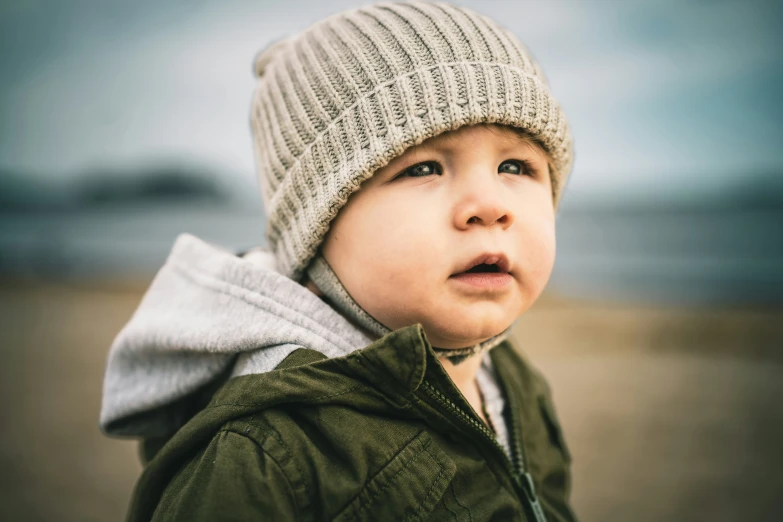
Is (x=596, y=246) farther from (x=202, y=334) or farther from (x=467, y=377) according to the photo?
(x=202, y=334)

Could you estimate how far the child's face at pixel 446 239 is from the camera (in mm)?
1116

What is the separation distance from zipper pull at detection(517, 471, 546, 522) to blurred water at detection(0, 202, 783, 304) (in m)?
5.48

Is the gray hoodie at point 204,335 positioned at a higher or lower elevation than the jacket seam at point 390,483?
higher

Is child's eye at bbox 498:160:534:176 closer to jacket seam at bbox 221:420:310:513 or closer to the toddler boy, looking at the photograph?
the toddler boy

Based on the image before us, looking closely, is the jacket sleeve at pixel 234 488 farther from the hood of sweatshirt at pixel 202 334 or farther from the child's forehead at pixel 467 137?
the child's forehead at pixel 467 137

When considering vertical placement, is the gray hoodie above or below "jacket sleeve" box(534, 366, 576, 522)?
above

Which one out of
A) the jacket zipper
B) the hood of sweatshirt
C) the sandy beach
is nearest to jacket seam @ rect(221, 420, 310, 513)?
the hood of sweatshirt

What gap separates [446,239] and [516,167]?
31 cm

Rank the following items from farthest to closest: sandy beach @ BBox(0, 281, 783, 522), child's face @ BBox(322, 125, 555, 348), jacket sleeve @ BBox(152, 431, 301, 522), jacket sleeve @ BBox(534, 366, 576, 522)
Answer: sandy beach @ BBox(0, 281, 783, 522) → jacket sleeve @ BBox(534, 366, 576, 522) → child's face @ BBox(322, 125, 555, 348) → jacket sleeve @ BBox(152, 431, 301, 522)

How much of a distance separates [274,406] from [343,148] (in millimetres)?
567

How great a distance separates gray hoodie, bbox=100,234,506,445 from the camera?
1.19m

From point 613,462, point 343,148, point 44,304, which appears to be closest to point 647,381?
point 613,462

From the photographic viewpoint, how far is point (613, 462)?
3008 millimetres

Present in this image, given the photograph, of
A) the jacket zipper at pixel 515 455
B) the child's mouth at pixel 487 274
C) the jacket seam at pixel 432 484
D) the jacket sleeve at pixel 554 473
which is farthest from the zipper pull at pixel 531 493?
the child's mouth at pixel 487 274
